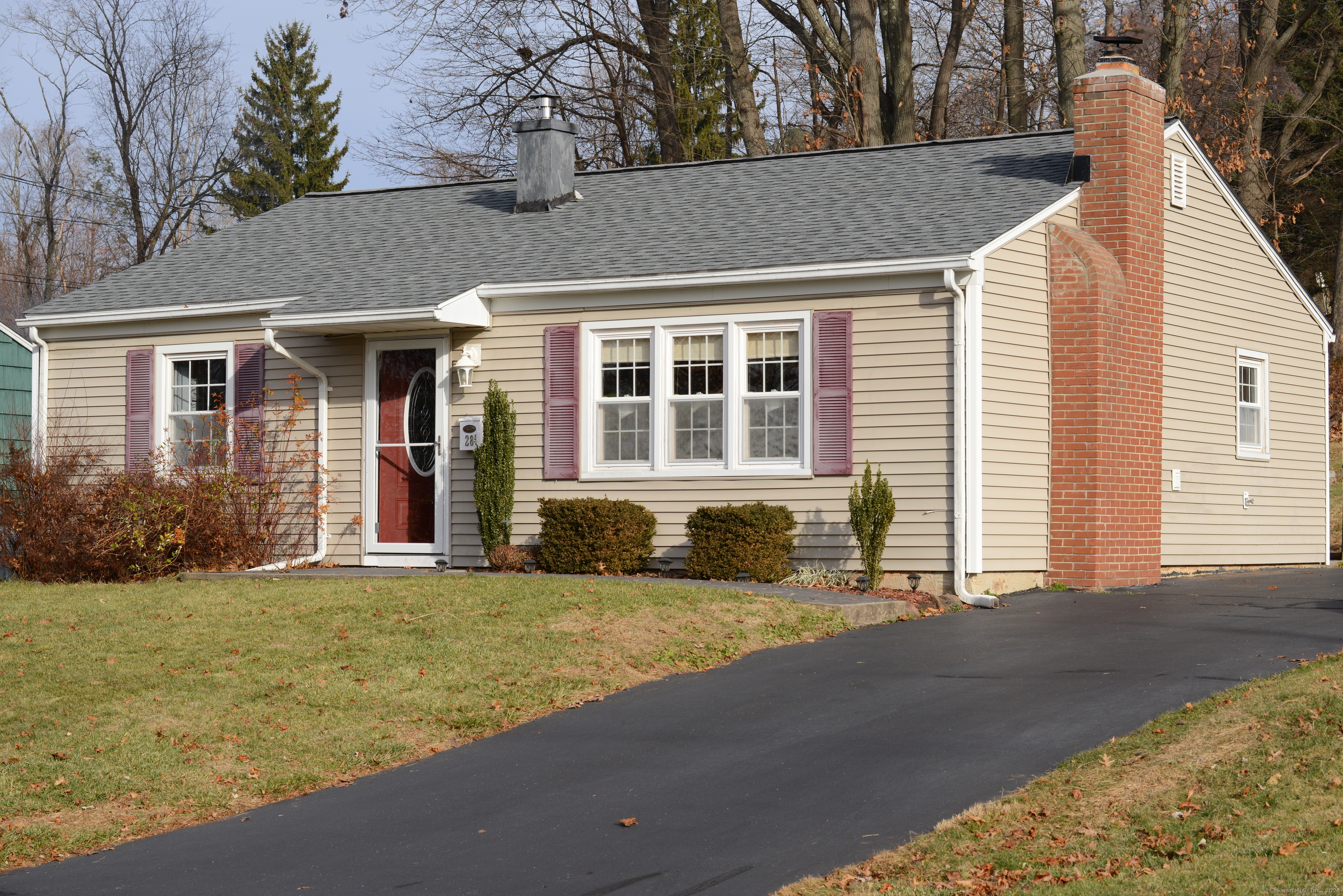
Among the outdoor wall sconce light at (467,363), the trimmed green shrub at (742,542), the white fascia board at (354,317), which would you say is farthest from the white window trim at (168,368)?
the trimmed green shrub at (742,542)

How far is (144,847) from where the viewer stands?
6.40 meters

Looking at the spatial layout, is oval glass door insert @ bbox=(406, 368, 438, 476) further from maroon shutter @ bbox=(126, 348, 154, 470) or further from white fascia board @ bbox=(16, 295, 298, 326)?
maroon shutter @ bbox=(126, 348, 154, 470)

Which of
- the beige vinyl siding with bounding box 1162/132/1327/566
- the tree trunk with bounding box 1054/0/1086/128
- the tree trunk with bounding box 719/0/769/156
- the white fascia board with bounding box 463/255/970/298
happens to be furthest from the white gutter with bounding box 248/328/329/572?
the tree trunk with bounding box 1054/0/1086/128

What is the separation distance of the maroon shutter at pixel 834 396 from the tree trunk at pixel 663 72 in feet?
45.2

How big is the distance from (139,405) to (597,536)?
6469 mm

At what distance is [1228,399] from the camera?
1667cm

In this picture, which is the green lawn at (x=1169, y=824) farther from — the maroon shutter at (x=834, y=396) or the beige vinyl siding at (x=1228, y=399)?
the beige vinyl siding at (x=1228, y=399)

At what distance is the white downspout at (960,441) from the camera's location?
1294 centimetres

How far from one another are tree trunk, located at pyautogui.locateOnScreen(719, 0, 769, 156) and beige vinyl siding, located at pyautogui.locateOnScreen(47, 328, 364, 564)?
1018 centimetres

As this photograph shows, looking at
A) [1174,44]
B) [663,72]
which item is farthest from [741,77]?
[1174,44]

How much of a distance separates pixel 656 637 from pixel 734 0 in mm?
16163

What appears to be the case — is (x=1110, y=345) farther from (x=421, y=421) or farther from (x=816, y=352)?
(x=421, y=421)

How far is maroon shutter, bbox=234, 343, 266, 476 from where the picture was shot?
52.6 ft

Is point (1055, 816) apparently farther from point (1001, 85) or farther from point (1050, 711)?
point (1001, 85)
